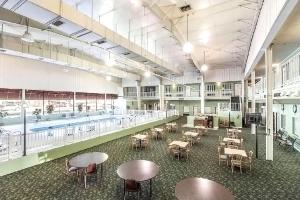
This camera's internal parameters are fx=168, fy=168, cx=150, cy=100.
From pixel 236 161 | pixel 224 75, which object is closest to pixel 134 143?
pixel 236 161

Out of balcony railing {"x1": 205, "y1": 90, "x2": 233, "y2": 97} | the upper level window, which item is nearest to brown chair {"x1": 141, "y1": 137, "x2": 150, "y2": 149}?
the upper level window

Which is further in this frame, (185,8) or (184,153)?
(184,153)

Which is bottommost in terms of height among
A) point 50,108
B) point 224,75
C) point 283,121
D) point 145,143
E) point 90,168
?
point 145,143

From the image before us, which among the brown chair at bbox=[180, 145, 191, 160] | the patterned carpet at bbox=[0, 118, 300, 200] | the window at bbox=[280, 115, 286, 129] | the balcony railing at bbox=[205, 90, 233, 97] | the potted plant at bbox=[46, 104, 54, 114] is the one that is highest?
the balcony railing at bbox=[205, 90, 233, 97]

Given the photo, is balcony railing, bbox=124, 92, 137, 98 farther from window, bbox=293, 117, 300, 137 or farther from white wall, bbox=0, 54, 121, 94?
window, bbox=293, 117, 300, 137

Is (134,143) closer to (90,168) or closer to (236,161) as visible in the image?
(90,168)

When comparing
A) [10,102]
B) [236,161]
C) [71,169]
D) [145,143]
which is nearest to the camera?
[71,169]

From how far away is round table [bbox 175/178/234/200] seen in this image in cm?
369

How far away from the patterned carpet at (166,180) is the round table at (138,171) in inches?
29.7

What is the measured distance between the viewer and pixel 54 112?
59.9 ft

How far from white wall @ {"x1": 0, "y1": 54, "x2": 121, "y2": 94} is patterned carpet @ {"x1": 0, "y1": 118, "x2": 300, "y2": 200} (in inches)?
398

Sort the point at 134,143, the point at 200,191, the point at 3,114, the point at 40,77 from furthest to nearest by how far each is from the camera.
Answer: the point at 40,77, the point at 3,114, the point at 134,143, the point at 200,191

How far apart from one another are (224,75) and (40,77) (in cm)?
2106

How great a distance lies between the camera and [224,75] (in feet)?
72.4
